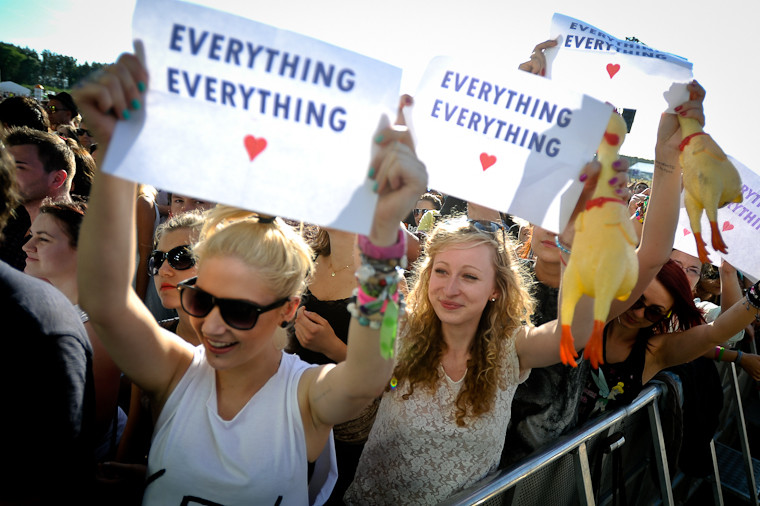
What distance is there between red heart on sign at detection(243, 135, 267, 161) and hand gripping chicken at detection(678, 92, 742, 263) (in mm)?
1447

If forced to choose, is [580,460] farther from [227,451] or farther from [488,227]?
[227,451]

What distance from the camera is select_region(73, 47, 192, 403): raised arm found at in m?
1.05

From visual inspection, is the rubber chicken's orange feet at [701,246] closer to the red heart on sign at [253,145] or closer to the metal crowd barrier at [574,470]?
the metal crowd barrier at [574,470]

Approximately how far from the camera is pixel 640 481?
3086 millimetres

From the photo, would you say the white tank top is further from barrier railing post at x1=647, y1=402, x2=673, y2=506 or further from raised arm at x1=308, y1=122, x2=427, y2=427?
barrier railing post at x1=647, y1=402, x2=673, y2=506

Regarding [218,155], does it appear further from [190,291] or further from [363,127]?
[190,291]

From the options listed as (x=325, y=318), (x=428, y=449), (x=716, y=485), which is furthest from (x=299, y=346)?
(x=716, y=485)

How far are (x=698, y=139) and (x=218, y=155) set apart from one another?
163 centimetres

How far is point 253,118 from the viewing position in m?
1.16

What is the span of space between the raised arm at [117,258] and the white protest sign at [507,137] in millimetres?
850

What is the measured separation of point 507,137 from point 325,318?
1.42 metres

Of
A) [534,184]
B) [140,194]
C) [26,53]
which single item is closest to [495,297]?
[534,184]

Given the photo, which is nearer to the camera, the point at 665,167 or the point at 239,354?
the point at 239,354

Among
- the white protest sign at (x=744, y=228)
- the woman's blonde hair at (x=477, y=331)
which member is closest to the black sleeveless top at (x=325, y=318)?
the woman's blonde hair at (x=477, y=331)
